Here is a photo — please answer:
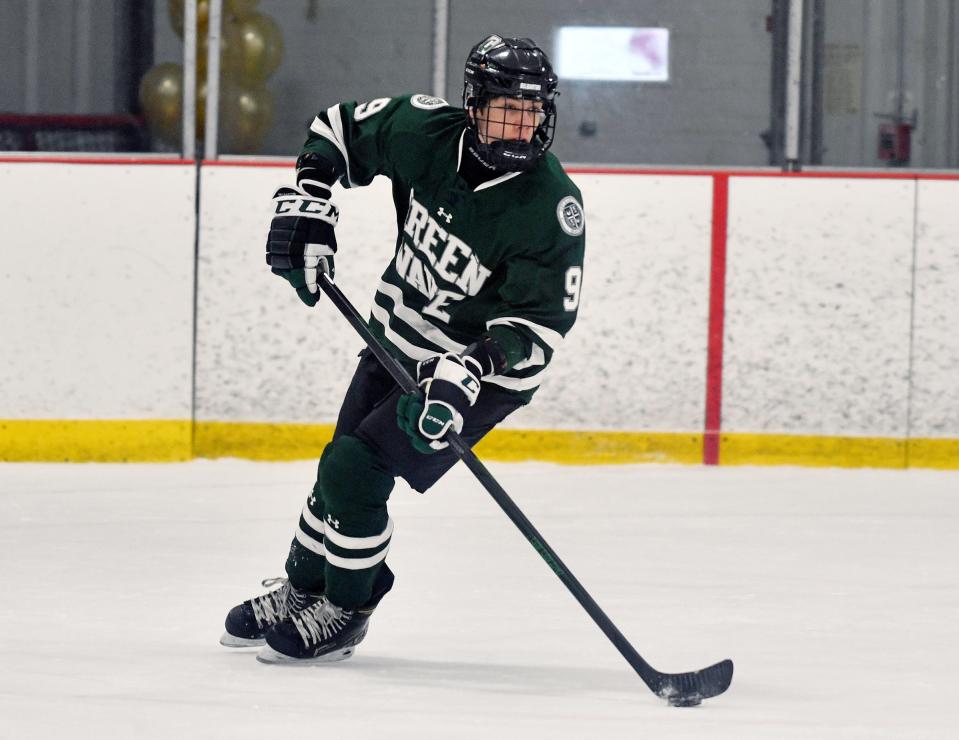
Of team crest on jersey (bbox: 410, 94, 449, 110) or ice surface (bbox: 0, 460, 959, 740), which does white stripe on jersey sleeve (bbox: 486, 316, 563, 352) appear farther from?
ice surface (bbox: 0, 460, 959, 740)

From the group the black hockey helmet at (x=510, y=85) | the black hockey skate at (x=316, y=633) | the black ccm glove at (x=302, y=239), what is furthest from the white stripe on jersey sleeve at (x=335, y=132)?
the black hockey skate at (x=316, y=633)

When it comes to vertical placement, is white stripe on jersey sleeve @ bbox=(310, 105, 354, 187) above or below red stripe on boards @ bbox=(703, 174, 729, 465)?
above

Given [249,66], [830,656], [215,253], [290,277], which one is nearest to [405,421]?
[290,277]

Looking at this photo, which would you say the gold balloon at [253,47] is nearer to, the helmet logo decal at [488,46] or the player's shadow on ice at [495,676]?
the helmet logo decal at [488,46]

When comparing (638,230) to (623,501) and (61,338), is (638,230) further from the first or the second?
(61,338)

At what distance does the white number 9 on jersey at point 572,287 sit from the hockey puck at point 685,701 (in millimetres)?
632

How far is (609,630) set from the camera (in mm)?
2496

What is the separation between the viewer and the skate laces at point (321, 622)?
2617 mm

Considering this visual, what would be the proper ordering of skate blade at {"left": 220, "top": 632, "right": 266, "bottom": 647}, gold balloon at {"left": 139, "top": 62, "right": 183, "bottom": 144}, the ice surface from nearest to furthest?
the ice surface → skate blade at {"left": 220, "top": 632, "right": 266, "bottom": 647} → gold balloon at {"left": 139, "top": 62, "right": 183, "bottom": 144}

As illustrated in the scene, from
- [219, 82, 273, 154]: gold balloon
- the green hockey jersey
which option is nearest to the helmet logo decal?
the green hockey jersey

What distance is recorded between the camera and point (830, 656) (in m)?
2.80

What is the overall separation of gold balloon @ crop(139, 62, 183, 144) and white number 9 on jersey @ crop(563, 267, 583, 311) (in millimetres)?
2587

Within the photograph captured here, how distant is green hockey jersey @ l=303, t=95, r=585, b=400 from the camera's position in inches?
98.9

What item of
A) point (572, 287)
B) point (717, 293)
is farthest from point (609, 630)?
point (717, 293)
